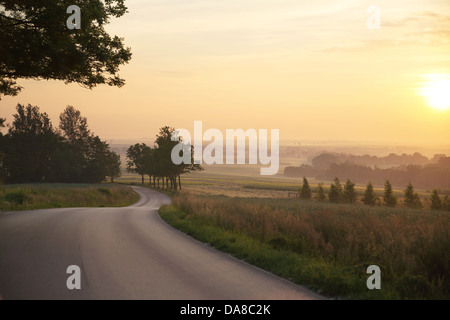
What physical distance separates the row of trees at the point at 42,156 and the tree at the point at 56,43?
81677 millimetres

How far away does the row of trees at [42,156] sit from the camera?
92500 millimetres

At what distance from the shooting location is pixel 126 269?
8.89 meters

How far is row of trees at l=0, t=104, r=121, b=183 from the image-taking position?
92.5 m

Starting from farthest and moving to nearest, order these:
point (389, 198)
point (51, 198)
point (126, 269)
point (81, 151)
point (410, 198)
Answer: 1. point (81, 151)
2. point (410, 198)
3. point (389, 198)
4. point (51, 198)
5. point (126, 269)

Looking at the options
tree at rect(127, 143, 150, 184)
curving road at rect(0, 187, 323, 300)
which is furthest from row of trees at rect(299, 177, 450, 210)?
curving road at rect(0, 187, 323, 300)

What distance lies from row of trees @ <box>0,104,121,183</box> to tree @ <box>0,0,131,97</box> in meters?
81.7

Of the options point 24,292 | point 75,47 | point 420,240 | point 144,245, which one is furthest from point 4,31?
point 420,240

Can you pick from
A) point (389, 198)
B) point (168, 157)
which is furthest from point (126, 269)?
point (389, 198)

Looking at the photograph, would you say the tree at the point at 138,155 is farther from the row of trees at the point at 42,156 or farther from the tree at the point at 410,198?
the tree at the point at 410,198

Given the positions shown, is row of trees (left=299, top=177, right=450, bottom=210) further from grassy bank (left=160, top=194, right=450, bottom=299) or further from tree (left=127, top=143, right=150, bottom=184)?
grassy bank (left=160, top=194, right=450, bottom=299)

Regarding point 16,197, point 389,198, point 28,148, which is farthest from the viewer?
point 28,148

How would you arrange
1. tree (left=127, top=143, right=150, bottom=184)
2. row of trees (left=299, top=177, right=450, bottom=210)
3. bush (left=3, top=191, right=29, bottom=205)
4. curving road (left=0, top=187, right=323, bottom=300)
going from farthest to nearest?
tree (left=127, top=143, right=150, bottom=184), row of trees (left=299, top=177, right=450, bottom=210), bush (left=3, top=191, right=29, bottom=205), curving road (left=0, top=187, right=323, bottom=300)

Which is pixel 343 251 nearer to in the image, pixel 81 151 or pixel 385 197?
pixel 385 197

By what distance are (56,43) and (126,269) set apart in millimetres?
10071
